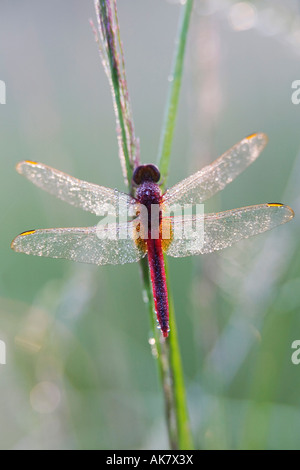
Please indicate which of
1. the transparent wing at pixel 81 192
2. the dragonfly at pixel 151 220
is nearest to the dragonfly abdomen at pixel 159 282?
the dragonfly at pixel 151 220

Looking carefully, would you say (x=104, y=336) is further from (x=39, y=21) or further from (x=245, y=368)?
(x=39, y=21)

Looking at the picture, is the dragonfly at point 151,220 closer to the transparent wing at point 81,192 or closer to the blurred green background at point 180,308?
the transparent wing at point 81,192

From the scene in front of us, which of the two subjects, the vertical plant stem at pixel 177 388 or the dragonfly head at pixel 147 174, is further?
the dragonfly head at pixel 147 174

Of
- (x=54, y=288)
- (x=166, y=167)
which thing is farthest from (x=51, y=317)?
(x=166, y=167)

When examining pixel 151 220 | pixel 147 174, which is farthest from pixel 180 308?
pixel 147 174

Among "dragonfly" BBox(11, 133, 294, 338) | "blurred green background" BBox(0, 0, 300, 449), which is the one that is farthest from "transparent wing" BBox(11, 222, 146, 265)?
"blurred green background" BBox(0, 0, 300, 449)

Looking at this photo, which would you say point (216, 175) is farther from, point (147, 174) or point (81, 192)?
point (81, 192)
